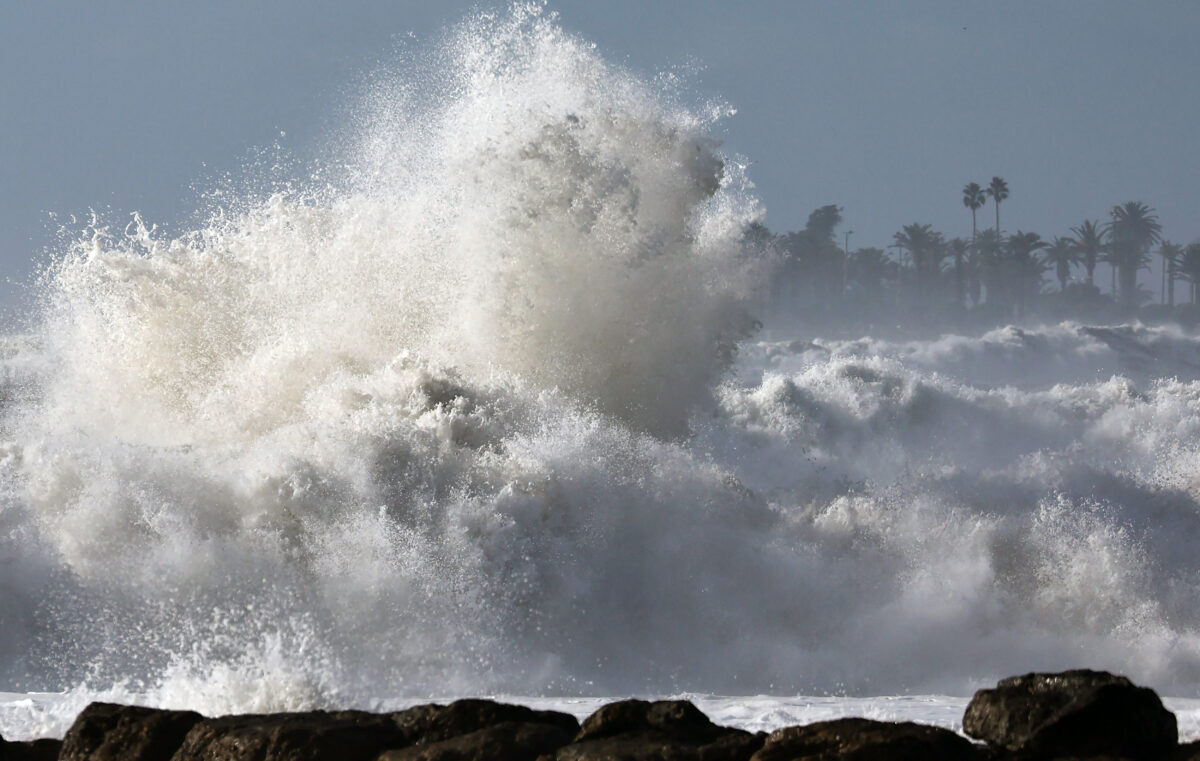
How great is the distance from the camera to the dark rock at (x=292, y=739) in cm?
464

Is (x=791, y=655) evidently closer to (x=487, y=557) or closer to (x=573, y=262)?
(x=487, y=557)

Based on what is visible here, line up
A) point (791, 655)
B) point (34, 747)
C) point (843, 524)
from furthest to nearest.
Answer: point (843, 524)
point (791, 655)
point (34, 747)

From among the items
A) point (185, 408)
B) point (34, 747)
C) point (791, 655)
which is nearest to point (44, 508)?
point (185, 408)

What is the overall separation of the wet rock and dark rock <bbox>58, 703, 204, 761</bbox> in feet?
7.48

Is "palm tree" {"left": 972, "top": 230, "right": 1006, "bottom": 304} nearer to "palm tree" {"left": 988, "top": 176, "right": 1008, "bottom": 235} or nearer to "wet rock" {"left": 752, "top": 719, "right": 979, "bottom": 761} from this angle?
"palm tree" {"left": 988, "top": 176, "right": 1008, "bottom": 235}

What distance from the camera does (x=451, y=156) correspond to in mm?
14609

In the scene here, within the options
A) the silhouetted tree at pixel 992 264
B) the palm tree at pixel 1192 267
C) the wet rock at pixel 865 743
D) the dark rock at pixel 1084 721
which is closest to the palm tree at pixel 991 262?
the silhouetted tree at pixel 992 264

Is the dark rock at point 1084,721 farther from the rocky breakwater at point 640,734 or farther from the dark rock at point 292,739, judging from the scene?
the dark rock at point 292,739

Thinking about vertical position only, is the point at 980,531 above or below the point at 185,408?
below

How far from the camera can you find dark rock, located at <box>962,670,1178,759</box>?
4.32 meters

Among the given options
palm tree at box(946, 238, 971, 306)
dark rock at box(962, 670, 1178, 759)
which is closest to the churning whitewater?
dark rock at box(962, 670, 1178, 759)

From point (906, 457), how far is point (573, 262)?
10.1 meters

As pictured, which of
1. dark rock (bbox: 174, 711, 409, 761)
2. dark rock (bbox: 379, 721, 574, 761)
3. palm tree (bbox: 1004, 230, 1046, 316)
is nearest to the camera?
dark rock (bbox: 379, 721, 574, 761)

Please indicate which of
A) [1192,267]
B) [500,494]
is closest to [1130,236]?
[1192,267]
